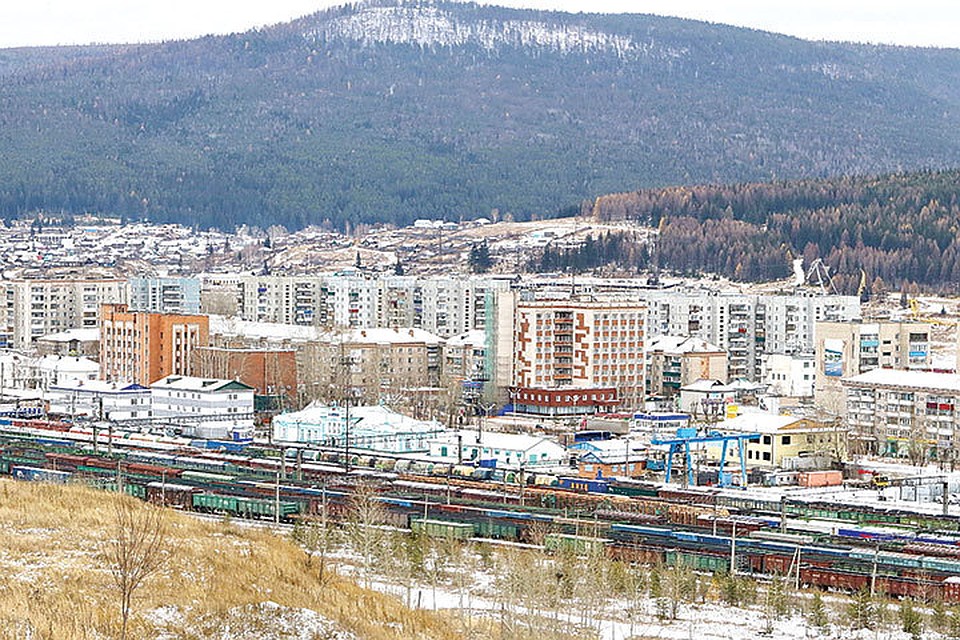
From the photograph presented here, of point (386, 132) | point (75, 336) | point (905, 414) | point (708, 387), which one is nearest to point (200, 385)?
point (708, 387)

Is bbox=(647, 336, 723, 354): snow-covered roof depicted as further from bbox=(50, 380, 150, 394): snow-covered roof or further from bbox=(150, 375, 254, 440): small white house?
bbox=(50, 380, 150, 394): snow-covered roof

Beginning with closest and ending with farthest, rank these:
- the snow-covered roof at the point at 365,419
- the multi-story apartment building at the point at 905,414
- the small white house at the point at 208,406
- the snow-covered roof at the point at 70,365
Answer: the multi-story apartment building at the point at 905,414, the snow-covered roof at the point at 365,419, the small white house at the point at 208,406, the snow-covered roof at the point at 70,365

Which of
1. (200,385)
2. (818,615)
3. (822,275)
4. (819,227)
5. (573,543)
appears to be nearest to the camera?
(818,615)

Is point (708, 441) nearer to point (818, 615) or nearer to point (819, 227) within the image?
point (818, 615)

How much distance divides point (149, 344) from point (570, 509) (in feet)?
79.5

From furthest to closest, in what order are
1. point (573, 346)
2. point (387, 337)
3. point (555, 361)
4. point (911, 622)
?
point (387, 337) → point (555, 361) → point (573, 346) → point (911, 622)

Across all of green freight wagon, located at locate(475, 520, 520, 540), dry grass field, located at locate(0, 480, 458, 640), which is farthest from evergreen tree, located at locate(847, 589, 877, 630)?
green freight wagon, located at locate(475, 520, 520, 540)

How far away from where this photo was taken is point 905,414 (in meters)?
46.3

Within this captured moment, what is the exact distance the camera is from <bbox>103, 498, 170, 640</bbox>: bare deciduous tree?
52.0 ft

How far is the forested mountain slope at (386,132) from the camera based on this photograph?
493 feet

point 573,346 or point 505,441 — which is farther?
point 573,346

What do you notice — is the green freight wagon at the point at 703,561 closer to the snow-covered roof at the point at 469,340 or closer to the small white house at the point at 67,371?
the snow-covered roof at the point at 469,340

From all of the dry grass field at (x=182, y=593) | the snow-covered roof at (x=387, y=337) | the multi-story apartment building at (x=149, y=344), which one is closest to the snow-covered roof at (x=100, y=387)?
the multi-story apartment building at (x=149, y=344)

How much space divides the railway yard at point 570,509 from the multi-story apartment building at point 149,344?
11.8 meters
